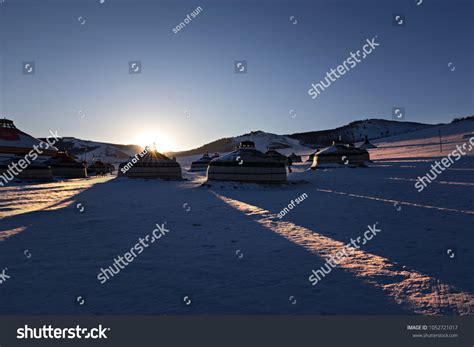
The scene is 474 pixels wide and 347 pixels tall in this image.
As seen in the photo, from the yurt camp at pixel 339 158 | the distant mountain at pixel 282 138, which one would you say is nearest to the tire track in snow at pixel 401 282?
the yurt camp at pixel 339 158

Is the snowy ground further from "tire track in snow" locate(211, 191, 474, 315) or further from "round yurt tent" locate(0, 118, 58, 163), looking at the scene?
"round yurt tent" locate(0, 118, 58, 163)

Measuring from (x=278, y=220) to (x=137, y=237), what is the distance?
3349 millimetres

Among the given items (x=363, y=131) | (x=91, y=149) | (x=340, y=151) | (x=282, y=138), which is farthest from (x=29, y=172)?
(x=363, y=131)

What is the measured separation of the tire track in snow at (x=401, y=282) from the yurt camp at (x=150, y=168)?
830 inches

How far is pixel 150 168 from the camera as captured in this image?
24688mm

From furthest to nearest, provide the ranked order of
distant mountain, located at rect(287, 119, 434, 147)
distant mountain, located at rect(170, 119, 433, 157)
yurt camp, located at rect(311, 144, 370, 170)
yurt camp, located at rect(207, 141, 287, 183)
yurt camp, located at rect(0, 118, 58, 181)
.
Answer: distant mountain, located at rect(287, 119, 434, 147) < distant mountain, located at rect(170, 119, 433, 157) < yurt camp, located at rect(311, 144, 370, 170) < yurt camp, located at rect(0, 118, 58, 181) < yurt camp, located at rect(207, 141, 287, 183)

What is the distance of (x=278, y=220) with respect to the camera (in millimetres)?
7098

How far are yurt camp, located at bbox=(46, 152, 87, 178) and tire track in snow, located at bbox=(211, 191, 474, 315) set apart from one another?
33547 millimetres

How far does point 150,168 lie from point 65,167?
13.8 metres

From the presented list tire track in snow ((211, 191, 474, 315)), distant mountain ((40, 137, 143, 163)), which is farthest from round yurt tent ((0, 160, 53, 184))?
distant mountain ((40, 137, 143, 163))

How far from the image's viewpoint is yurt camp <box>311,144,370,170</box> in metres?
30.4

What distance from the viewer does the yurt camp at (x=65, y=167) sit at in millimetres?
31438

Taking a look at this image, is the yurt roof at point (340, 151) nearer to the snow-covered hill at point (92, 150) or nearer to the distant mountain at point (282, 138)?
the distant mountain at point (282, 138)

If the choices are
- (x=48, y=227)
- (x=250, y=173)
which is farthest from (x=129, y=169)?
(x=48, y=227)
